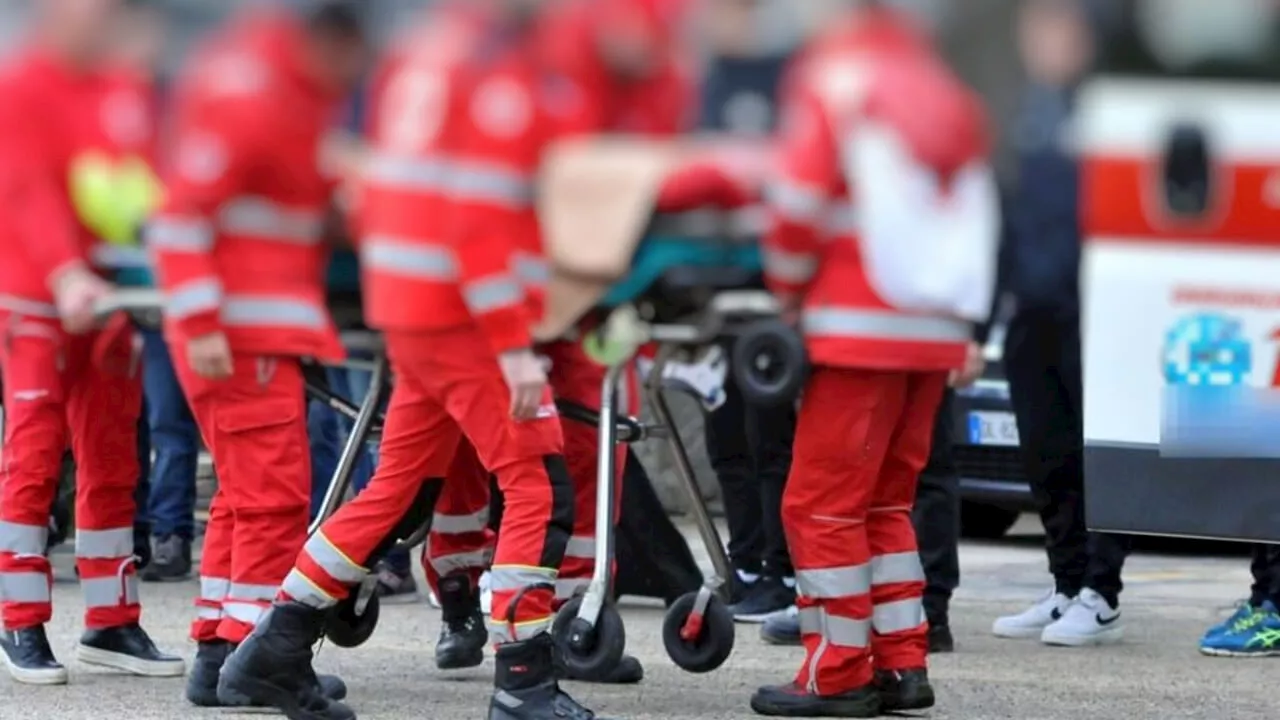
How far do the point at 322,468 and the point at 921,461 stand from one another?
316 cm

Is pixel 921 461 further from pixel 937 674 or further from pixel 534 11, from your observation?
pixel 534 11

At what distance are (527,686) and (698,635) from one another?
775 millimetres

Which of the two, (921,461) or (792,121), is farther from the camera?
(921,461)

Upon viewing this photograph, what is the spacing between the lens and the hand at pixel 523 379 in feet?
19.2

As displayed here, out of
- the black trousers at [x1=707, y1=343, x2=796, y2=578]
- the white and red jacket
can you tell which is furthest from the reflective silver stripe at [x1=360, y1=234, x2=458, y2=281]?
the black trousers at [x1=707, y1=343, x2=796, y2=578]

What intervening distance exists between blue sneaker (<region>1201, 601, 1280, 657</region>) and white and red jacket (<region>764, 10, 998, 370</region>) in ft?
8.59

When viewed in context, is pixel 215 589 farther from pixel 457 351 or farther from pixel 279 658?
pixel 457 351

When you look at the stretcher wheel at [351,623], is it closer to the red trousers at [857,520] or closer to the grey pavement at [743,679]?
the grey pavement at [743,679]

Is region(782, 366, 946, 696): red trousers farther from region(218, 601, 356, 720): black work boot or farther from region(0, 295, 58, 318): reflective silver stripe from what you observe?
region(0, 295, 58, 318): reflective silver stripe

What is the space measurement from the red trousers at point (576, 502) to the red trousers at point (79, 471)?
86 cm

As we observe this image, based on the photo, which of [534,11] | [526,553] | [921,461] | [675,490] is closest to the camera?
[534,11]

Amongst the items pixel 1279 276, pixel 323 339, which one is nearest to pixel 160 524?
pixel 323 339

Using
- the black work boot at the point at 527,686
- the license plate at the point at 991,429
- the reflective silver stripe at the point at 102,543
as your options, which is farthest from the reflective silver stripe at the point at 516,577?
the license plate at the point at 991,429

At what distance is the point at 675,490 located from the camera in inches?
473
